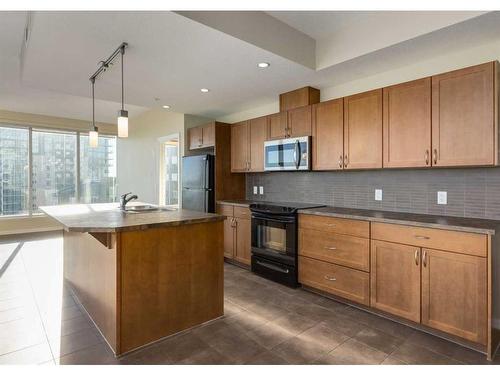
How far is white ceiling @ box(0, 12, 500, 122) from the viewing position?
2.18m

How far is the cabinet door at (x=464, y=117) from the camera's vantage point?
2.22 meters

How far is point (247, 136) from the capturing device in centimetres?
431

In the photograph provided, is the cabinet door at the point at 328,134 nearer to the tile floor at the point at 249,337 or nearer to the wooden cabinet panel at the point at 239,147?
the wooden cabinet panel at the point at 239,147

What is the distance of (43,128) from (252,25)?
6057mm

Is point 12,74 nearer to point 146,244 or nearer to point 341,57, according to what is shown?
point 146,244

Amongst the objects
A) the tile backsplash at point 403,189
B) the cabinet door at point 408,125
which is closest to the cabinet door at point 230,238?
the tile backsplash at point 403,189

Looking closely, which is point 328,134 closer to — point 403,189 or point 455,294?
point 403,189

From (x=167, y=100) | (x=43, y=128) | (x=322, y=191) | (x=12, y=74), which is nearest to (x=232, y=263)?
(x=322, y=191)

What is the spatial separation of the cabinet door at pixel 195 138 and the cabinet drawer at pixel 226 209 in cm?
109

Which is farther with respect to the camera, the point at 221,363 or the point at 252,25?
the point at 252,25

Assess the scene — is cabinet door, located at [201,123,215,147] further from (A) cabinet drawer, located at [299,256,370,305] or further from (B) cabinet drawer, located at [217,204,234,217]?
(A) cabinet drawer, located at [299,256,370,305]

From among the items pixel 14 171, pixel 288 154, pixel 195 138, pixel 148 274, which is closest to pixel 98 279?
pixel 148 274

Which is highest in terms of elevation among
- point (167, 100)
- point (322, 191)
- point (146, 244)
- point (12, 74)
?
point (12, 74)
